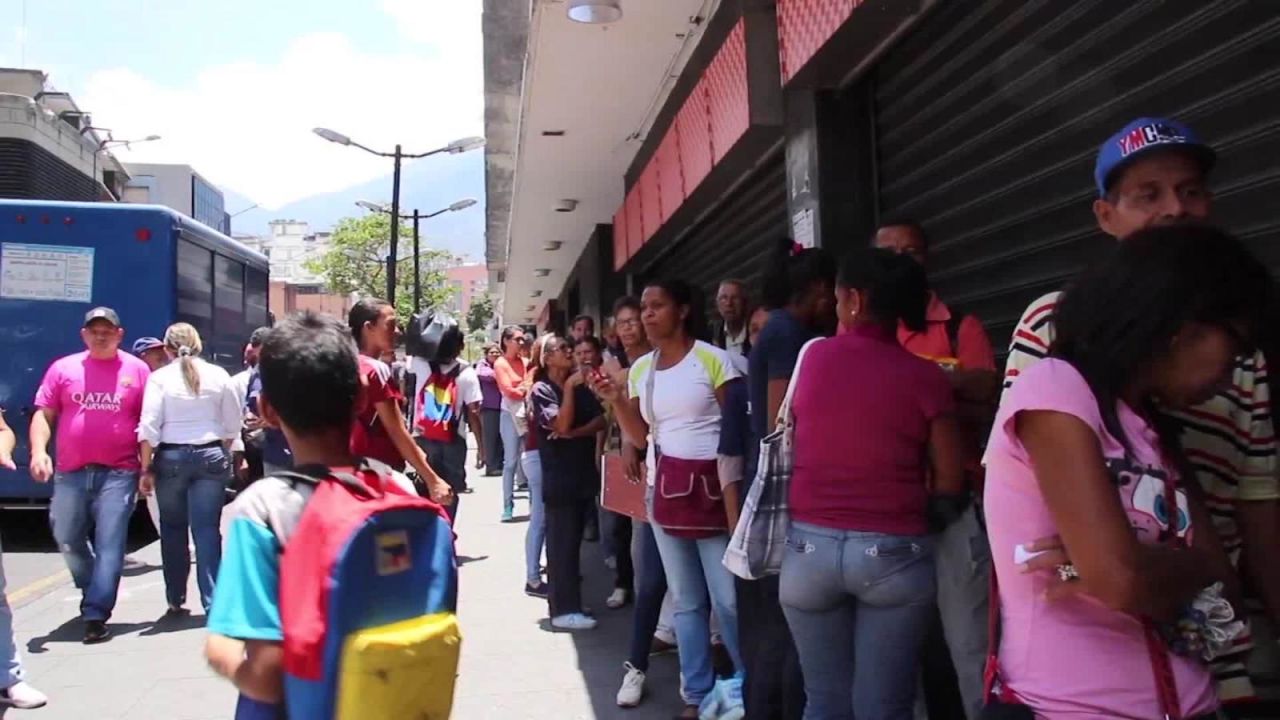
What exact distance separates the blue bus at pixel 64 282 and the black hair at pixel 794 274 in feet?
23.1

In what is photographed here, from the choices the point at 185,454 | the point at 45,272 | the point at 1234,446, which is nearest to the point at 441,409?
the point at 185,454

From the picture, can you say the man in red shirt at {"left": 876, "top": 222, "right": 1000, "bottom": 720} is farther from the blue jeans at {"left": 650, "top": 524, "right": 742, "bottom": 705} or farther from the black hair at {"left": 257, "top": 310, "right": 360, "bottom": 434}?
the black hair at {"left": 257, "top": 310, "right": 360, "bottom": 434}

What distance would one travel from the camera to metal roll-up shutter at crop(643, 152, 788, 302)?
290 inches

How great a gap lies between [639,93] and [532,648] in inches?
214

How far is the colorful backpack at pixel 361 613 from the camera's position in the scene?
182 centimetres

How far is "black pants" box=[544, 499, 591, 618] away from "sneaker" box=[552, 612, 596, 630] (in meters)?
0.04

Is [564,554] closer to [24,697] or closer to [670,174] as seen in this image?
[24,697]

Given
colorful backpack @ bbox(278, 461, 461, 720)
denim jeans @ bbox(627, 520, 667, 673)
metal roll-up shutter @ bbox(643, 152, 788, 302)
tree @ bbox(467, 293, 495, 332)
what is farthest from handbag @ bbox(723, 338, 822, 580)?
tree @ bbox(467, 293, 495, 332)

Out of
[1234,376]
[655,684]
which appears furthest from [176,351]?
[1234,376]

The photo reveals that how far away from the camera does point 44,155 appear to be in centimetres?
2253

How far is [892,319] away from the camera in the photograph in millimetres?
2988

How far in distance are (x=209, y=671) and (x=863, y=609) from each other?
153 inches

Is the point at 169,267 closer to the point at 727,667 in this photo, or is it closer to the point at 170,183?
the point at 727,667

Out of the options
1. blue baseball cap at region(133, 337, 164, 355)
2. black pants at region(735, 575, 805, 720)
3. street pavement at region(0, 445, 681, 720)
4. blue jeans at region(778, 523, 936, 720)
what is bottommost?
street pavement at region(0, 445, 681, 720)
